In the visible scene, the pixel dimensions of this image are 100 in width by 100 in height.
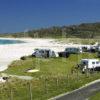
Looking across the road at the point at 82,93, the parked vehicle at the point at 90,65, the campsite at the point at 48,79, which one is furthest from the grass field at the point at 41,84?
the parked vehicle at the point at 90,65

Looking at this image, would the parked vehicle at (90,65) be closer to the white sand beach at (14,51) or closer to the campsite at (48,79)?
the campsite at (48,79)

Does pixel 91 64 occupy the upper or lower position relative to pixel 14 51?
upper

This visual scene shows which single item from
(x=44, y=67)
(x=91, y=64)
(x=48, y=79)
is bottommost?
(x=48, y=79)

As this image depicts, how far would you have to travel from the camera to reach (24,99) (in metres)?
25.6

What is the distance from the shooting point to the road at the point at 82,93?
25.3m

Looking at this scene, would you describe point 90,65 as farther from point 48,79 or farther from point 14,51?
point 14,51

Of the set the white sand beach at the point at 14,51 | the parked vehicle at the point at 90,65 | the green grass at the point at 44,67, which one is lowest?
the white sand beach at the point at 14,51

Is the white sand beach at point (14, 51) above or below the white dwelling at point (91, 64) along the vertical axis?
below

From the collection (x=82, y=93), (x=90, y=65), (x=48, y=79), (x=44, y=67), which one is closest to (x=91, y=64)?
(x=90, y=65)

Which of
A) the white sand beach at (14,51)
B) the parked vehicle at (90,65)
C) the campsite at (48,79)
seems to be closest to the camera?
the campsite at (48,79)

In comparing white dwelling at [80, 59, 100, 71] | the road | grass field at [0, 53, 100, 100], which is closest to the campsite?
grass field at [0, 53, 100, 100]

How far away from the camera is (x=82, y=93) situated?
26.9m

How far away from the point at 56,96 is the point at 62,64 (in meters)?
20.0

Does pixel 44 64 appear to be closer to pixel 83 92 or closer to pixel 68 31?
pixel 83 92
